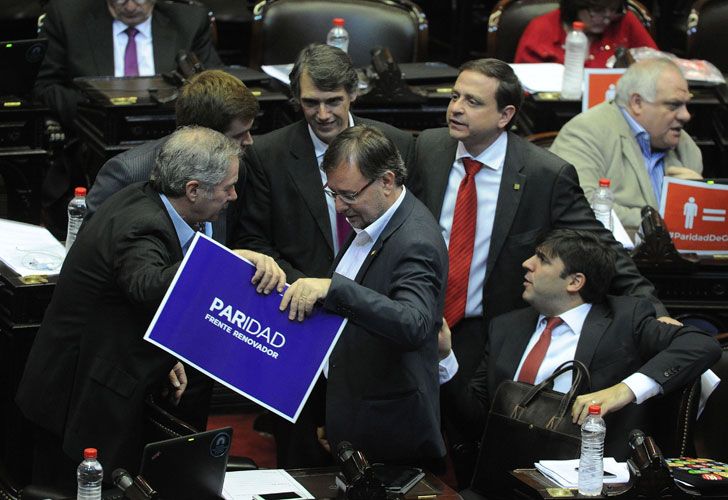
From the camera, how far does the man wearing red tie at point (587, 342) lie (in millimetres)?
4066

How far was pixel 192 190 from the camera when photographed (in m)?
3.71

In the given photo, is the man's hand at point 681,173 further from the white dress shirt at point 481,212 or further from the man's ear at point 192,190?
the man's ear at point 192,190

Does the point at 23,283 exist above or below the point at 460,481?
above

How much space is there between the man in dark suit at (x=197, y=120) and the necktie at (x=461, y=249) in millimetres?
763

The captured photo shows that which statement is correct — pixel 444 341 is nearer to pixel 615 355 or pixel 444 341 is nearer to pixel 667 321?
pixel 615 355

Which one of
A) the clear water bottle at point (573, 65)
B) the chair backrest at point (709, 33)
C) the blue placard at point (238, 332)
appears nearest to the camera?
the blue placard at point (238, 332)

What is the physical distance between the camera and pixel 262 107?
580 centimetres

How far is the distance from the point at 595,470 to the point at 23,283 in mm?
1833

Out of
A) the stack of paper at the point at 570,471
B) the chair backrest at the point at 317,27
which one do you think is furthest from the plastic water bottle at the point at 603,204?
the chair backrest at the point at 317,27

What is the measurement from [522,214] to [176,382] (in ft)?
4.13

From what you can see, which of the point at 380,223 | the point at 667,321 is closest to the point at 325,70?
the point at 380,223

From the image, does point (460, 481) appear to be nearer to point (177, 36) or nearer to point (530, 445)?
point (530, 445)

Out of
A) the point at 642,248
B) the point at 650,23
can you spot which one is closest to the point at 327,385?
the point at 642,248

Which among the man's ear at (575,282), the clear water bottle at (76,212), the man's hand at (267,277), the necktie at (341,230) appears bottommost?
the man's ear at (575,282)
